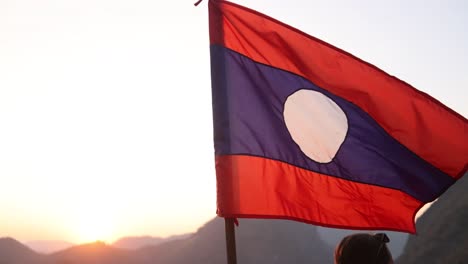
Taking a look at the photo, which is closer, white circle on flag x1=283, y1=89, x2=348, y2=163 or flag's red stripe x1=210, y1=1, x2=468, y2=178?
flag's red stripe x1=210, y1=1, x2=468, y2=178

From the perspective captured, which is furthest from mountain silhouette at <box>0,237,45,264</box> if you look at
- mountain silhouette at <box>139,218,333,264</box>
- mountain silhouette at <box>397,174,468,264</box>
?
mountain silhouette at <box>397,174,468,264</box>

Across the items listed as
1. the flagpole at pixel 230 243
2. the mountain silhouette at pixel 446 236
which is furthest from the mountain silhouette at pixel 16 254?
the flagpole at pixel 230 243

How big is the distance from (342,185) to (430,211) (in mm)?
124569

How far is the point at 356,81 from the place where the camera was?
7.11 m

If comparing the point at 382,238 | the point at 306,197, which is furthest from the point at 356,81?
the point at 382,238

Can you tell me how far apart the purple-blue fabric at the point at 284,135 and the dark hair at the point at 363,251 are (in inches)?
126

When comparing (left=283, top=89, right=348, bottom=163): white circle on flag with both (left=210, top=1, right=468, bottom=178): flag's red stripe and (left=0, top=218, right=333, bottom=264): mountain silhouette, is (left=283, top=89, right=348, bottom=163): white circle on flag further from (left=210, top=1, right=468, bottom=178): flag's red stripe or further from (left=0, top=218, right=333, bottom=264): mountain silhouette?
(left=0, top=218, right=333, bottom=264): mountain silhouette

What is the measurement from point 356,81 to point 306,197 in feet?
5.48

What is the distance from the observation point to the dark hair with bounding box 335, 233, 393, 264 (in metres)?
3.60

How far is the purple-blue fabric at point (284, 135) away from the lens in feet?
22.4

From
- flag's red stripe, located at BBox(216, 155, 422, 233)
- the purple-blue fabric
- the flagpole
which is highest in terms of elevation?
the purple-blue fabric

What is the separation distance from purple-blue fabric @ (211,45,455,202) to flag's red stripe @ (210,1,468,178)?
0.11 meters

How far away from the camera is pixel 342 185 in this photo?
7.00 metres

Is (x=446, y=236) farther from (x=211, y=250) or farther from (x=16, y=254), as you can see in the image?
(x=16, y=254)
